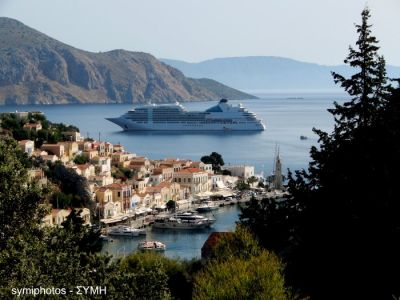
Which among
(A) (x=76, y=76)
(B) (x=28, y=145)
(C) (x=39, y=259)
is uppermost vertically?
(A) (x=76, y=76)

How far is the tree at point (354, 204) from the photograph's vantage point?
5852mm

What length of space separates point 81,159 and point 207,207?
435 cm

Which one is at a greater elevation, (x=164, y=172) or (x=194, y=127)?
(x=194, y=127)

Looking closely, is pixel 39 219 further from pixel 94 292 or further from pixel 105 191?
pixel 105 191

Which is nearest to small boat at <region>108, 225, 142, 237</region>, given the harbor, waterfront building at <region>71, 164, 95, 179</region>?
the harbor

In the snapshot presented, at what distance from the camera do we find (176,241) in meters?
17.1

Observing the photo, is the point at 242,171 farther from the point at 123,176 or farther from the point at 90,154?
the point at 90,154

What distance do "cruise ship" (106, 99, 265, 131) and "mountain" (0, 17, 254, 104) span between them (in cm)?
5468

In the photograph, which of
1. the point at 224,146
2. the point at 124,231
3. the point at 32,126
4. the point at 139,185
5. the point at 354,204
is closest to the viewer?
the point at 354,204

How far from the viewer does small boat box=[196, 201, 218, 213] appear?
21.6 metres

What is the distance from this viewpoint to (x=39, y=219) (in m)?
5.20

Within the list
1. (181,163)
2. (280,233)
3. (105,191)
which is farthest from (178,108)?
(280,233)

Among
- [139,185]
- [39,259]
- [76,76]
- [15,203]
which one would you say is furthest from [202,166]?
[76,76]

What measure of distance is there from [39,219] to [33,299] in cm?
126
